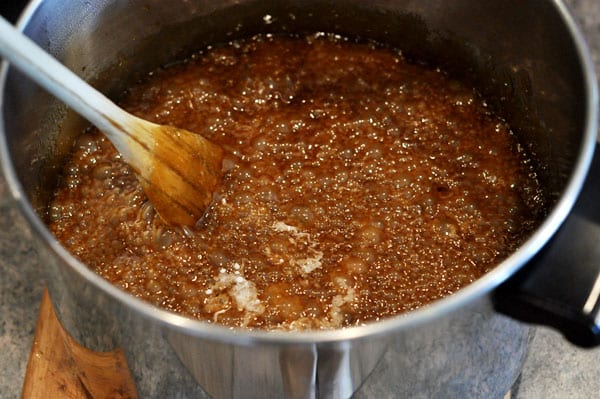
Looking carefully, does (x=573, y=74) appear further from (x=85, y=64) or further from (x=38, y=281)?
(x=38, y=281)

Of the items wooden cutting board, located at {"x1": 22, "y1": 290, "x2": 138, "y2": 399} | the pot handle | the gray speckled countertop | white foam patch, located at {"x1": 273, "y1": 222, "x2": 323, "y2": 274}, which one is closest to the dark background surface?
the gray speckled countertop

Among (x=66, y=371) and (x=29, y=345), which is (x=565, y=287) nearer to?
(x=66, y=371)

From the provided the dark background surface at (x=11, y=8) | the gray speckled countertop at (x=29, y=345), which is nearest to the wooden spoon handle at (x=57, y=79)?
the gray speckled countertop at (x=29, y=345)

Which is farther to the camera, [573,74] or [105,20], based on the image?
[105,20]

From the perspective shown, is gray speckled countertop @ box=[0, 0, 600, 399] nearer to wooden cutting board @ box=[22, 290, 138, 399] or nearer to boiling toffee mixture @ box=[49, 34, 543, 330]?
wooden cutting board @ box=[22, 290, 138, 399]

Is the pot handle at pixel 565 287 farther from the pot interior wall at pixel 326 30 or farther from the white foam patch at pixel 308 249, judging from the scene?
the white foam patch at pixel 308 249

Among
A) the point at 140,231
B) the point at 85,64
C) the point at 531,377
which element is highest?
the point at 85,64

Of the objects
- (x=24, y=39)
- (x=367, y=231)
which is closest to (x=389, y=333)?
(x=367, y=231)
